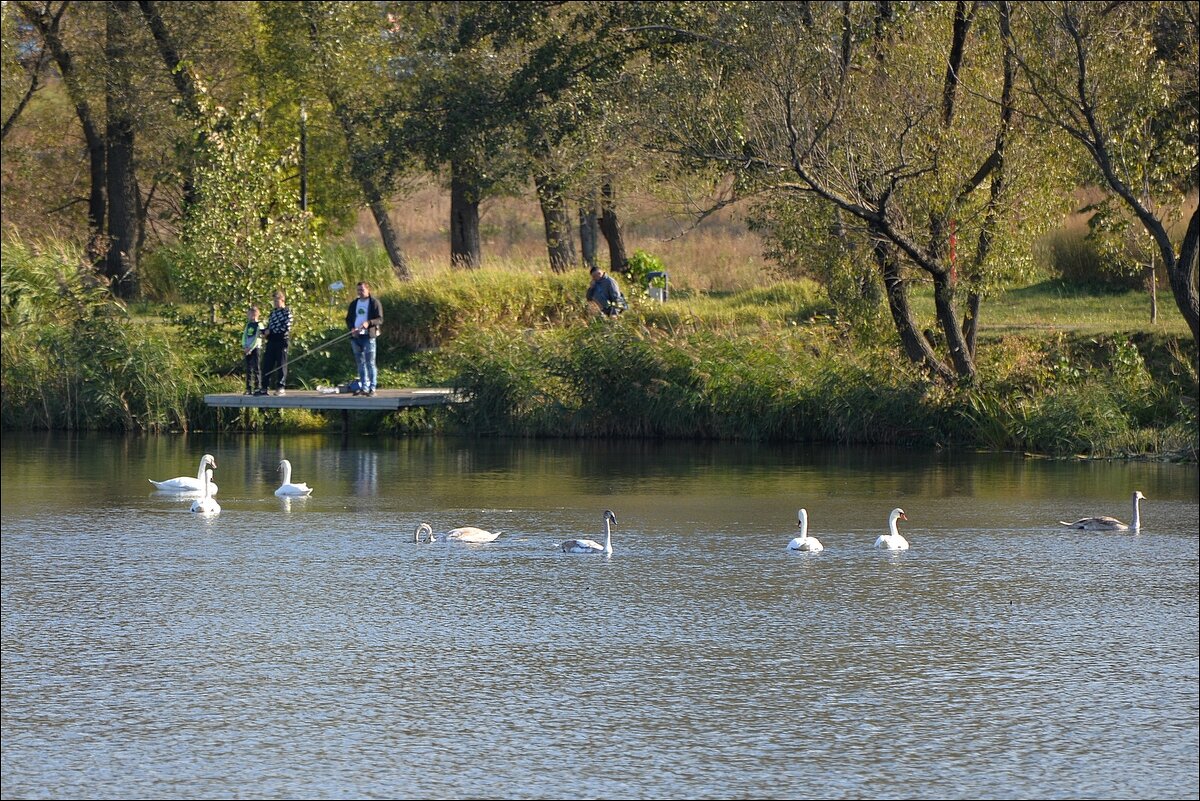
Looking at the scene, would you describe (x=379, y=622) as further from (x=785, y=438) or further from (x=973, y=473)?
(x=785, y=438)

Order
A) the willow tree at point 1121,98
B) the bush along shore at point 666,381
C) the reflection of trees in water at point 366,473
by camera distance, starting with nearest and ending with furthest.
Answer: the reflection of trees in water at point 366,473
the willow tree at point 1121,98
the bush along shore at point 666,381

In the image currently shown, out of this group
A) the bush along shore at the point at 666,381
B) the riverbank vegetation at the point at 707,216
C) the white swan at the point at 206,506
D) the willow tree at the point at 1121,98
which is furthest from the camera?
the bush along shore at the point at 666,381

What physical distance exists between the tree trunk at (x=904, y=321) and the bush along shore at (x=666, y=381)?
0.25 m

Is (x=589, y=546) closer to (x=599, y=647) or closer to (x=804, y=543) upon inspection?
(x=804, y=543)

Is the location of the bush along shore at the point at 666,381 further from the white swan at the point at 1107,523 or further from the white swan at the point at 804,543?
the white swan at the point at 804,543

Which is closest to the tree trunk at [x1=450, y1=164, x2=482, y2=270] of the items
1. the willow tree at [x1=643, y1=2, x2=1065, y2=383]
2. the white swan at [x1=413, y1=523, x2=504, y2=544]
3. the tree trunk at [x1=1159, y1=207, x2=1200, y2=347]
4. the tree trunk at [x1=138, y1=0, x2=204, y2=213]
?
the tree trunk at [x1=138, y1=0, x2=204, y2=213]

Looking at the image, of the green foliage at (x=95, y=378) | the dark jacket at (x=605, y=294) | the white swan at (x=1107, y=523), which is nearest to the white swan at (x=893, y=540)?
the white swan at (x=1107, y=523)

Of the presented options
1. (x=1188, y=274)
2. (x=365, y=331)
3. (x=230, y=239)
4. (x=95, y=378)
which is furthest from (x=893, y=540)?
(x=230, y=239)

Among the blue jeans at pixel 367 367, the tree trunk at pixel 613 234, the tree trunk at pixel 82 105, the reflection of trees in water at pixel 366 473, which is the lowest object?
the reflection of trees in water at pixel 366 473

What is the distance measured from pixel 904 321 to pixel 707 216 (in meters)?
5.72

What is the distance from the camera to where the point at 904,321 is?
81.1 feet

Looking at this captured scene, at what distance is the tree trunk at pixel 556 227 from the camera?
34500mm

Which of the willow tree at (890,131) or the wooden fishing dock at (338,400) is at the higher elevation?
the willow tree at (890,131)

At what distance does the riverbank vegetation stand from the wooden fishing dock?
0.35 m
